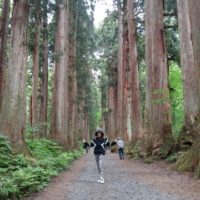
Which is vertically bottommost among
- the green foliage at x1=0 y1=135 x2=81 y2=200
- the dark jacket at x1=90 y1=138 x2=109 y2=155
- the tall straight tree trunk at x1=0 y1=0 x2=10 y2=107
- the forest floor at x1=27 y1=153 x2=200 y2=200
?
the forest floor at x1=27 y1=153 x2=200 y2=200

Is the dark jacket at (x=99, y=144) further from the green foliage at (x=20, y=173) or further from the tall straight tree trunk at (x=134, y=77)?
the tall straight tree trunk at (x=134, y=77)

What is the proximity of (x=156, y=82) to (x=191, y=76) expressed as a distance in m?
2.33

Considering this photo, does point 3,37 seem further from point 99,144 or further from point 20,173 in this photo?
point 20,173

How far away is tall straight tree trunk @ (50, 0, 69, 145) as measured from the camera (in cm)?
2223

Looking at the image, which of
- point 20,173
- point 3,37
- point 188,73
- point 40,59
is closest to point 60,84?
point 40,59

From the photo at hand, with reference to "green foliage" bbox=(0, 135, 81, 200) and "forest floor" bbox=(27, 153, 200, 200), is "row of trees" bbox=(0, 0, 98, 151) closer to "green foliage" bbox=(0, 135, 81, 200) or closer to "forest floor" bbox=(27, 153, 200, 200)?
"green foliage" bbox=(0, 135, 81, 200)

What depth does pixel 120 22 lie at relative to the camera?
3322cm

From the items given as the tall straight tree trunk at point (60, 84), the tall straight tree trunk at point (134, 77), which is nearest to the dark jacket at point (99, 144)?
the tall straight tree trunk at point (60, 84)

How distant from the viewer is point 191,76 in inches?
617

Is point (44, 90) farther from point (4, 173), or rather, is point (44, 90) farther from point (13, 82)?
point (4, 173)

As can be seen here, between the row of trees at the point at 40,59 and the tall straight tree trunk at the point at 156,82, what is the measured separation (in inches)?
198

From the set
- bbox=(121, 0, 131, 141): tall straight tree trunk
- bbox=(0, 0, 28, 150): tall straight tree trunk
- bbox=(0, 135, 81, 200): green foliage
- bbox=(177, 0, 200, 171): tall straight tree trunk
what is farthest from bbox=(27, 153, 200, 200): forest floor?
bbox=(121, 0, 131, 141): tall straight tree trunk

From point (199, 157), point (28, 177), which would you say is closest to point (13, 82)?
point (28, 177)

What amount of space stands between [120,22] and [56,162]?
2104 cm
